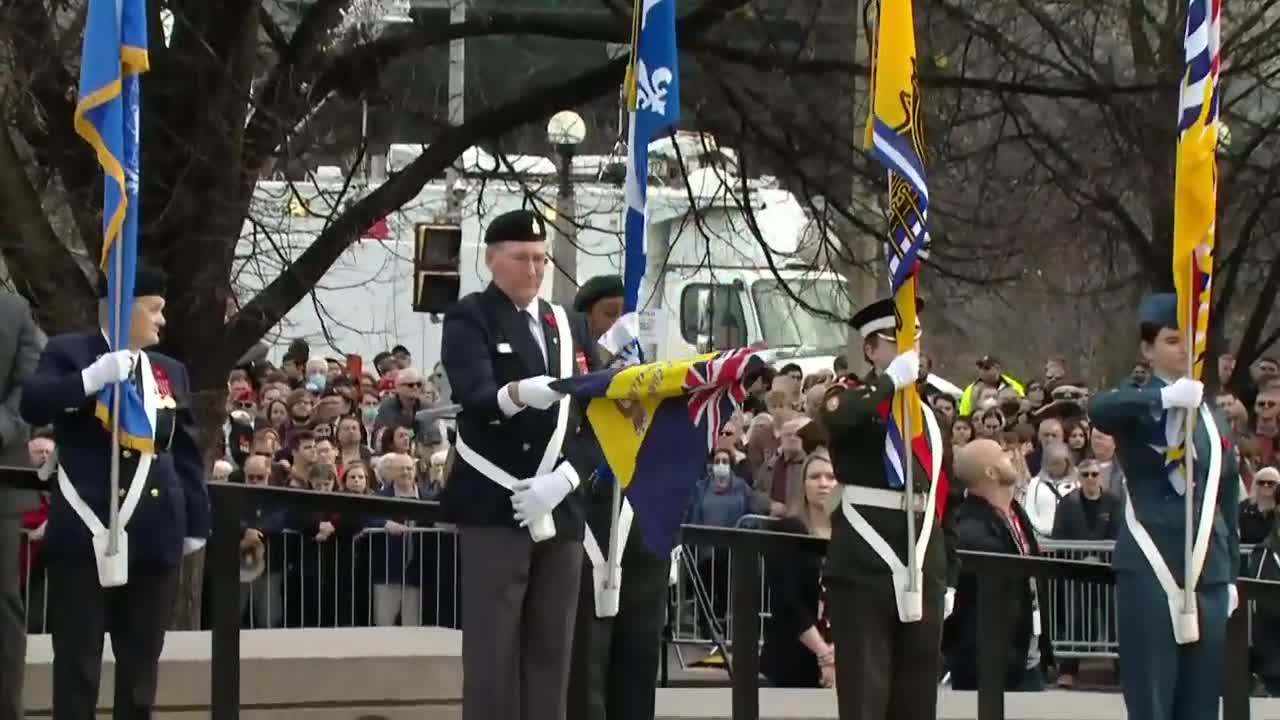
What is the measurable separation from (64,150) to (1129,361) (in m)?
18.4

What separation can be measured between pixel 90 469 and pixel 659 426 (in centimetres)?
191

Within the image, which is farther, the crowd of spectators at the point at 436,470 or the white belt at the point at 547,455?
the crowd of spectators at the point at 436,470

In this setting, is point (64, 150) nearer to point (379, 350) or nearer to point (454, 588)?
point (454, 588)

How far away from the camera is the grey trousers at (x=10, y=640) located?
8445 mm

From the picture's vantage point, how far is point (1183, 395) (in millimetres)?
8711

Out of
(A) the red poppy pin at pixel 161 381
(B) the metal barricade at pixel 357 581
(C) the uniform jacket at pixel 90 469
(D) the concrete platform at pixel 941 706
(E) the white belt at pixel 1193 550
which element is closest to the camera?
(C) the uniform jacket at pixel 90 469

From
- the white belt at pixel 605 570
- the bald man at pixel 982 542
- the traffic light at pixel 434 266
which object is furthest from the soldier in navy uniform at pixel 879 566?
the traffic light at pixel 434 266

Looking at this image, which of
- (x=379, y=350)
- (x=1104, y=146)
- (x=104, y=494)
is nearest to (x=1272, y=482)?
(x=1104, y=146)

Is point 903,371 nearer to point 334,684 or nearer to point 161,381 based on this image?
point 334,684

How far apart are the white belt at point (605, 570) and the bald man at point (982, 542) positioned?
8.54 feet

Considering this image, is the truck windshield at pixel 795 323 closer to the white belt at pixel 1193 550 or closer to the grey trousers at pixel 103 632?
the white belt at pixel 1193 550

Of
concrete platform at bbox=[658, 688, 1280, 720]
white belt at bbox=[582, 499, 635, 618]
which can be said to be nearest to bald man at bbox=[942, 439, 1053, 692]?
concrete platform at bbox=[658, 688, 1280, 720]

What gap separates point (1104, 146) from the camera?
562 inches

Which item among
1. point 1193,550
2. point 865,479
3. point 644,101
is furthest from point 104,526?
point 1193,550
